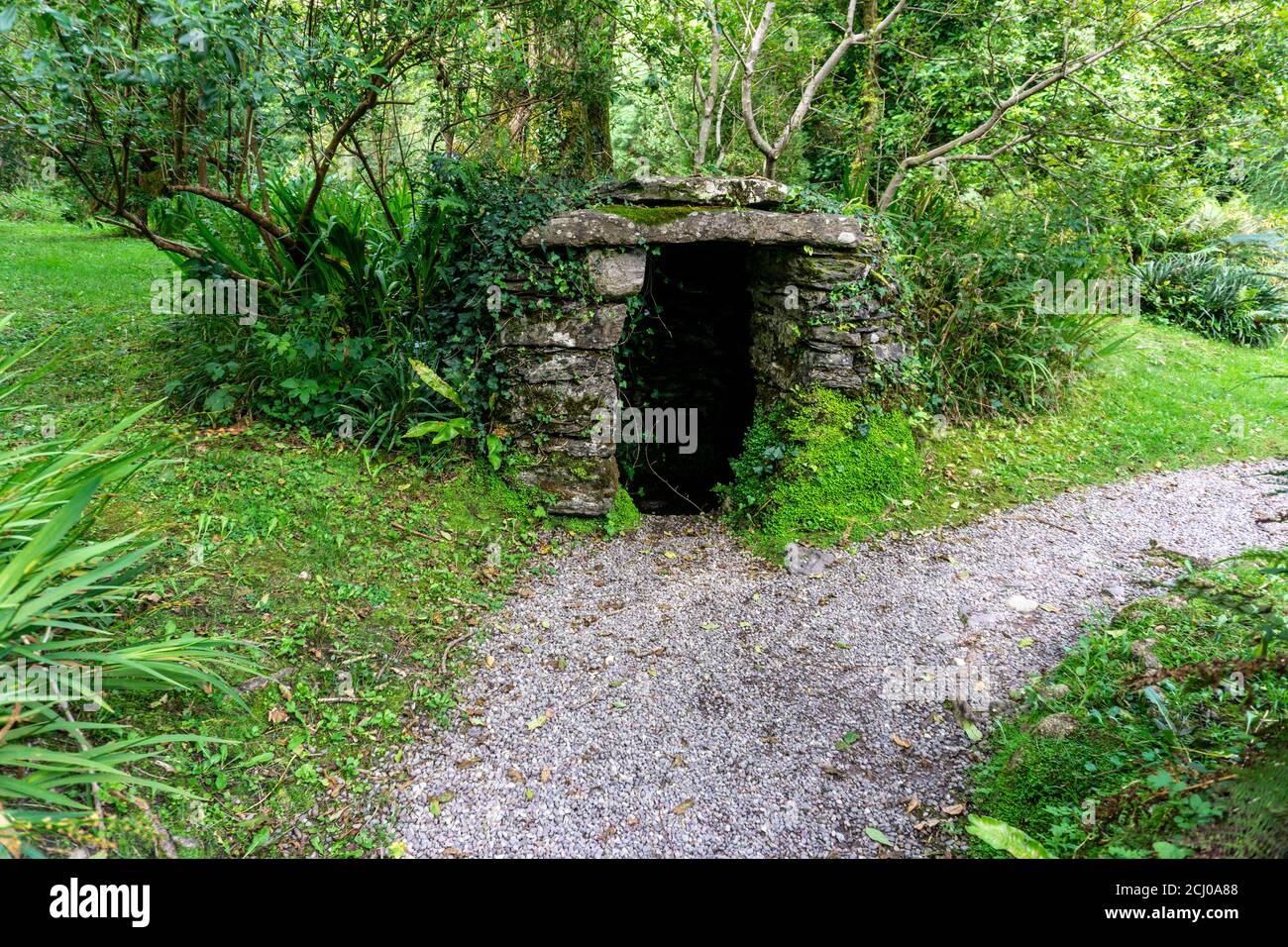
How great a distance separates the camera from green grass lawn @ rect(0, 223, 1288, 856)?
2564 millimetres

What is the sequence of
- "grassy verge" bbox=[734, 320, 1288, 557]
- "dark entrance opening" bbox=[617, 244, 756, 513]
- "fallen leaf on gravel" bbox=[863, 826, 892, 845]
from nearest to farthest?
1. "fallen leaf on gravel" bbox=[863, 826, 892, 845]
2. "grassy verge" bbox=[734, 320, 1288, 557]
3. "dark entrance opening" bbox=[617, 244, 756, 513]

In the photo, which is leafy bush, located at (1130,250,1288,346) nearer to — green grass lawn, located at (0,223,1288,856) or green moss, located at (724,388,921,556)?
green grass lawn, located at (0,223,1288,856)

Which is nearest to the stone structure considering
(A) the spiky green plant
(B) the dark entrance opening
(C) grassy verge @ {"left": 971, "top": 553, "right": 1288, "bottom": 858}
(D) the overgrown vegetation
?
(D) the overgrown vegetation

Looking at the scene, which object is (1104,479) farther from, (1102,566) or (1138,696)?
(1138,696)

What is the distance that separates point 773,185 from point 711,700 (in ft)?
11.5

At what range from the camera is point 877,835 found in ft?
8.22

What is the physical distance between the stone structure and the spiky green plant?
7.94 ft

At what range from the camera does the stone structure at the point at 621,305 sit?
4.60 metres

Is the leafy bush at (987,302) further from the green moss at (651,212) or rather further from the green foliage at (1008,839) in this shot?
the green foliage at (1008,839)

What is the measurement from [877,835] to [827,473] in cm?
278

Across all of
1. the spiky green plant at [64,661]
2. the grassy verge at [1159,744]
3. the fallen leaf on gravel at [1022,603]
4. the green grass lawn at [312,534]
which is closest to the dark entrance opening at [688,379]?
the green grass lawn at [312,534]

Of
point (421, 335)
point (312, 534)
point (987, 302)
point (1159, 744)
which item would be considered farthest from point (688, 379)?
point (1159, 744)

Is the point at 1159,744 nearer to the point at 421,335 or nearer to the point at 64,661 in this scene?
→ the point at 64,661

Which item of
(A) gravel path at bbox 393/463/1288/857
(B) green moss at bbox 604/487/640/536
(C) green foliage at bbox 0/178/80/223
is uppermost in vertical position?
(C) green foliage at bbox 0/178/80/223
